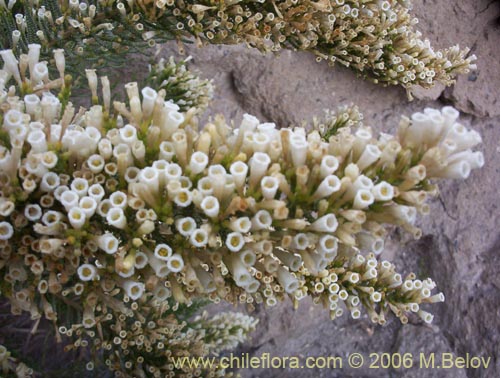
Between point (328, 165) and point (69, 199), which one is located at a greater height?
point (328, 165)

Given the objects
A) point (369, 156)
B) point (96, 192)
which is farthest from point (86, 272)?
point (369, 156)

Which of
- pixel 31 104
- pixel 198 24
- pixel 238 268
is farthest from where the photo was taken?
pixel 198 24

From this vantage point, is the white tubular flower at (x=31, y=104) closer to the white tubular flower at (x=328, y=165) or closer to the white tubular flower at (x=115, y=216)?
the white tubular flower at (x=115, y=216)

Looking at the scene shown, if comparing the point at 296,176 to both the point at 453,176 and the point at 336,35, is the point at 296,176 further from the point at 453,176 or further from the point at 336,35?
the point at 336,35

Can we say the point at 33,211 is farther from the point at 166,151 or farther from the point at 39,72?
the point at 39,72

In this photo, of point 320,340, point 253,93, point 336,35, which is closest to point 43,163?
point 336,35

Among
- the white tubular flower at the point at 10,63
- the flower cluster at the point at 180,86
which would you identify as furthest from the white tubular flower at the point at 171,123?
the flower cluster at the point at 180,86

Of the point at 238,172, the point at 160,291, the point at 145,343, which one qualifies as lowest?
the point at 145,343
